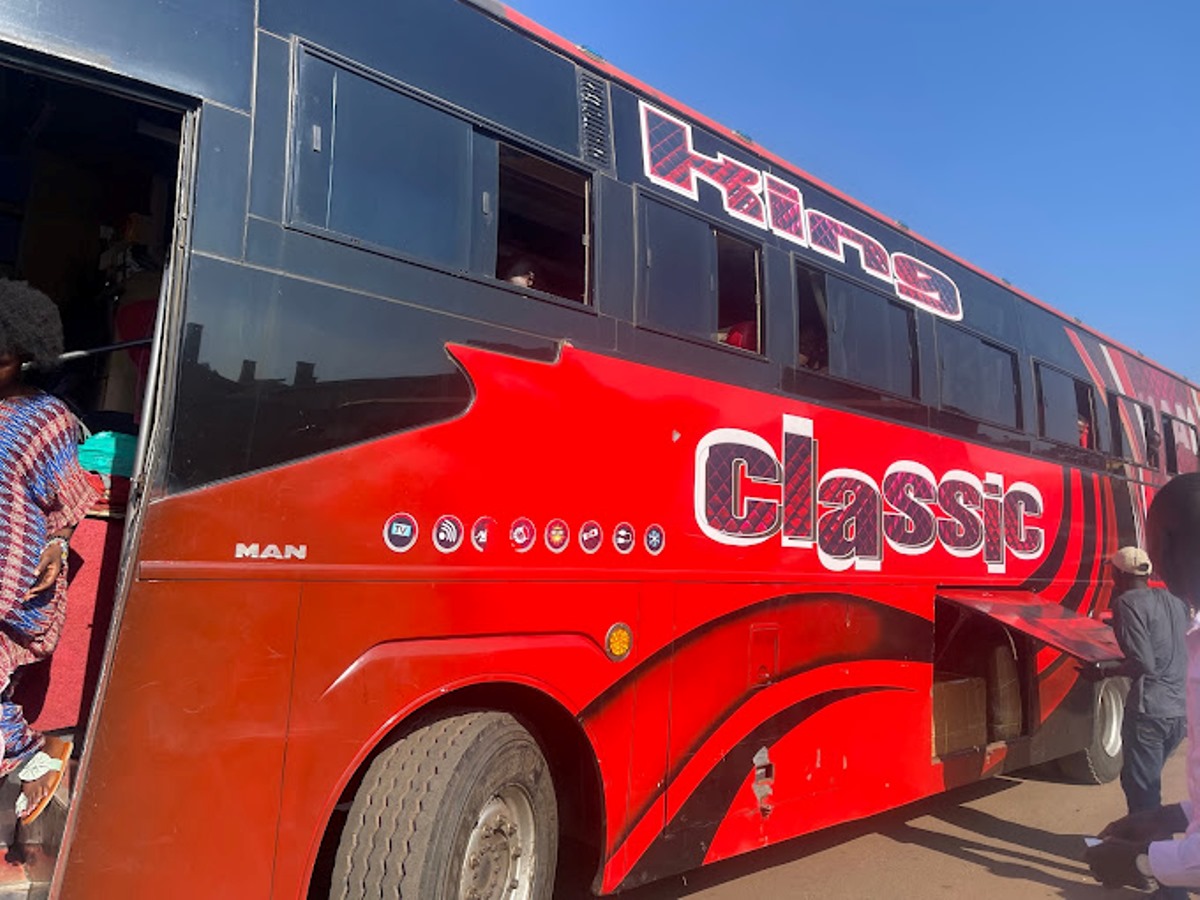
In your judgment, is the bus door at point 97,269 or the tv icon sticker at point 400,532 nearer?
the bus door at point 97,269

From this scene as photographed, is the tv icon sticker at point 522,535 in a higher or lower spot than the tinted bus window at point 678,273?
lower

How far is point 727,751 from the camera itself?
4238 millimetres

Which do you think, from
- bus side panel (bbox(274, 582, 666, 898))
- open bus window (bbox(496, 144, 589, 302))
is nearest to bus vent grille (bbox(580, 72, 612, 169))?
open bus window (bbox(496, 144, 589, 302))

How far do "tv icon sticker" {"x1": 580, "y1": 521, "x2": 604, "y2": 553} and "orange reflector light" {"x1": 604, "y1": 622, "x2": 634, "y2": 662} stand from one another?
0.35 m

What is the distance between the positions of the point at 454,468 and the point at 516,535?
1.23ft

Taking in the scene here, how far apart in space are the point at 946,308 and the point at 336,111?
465 cm

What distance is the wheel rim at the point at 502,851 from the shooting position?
327cm

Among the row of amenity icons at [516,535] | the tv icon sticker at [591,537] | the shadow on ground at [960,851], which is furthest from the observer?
the shadow on ground at [960,851]

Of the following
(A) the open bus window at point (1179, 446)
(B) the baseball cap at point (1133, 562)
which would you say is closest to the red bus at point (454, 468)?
(B) the baseball cap at point (1133, 562)

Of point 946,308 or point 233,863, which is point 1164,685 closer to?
point 946,308

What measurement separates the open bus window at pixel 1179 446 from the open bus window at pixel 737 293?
699 cm

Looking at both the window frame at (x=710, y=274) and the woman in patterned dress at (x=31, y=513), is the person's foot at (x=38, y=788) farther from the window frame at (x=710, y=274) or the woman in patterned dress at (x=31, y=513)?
the window frame at (x=710, y=274)

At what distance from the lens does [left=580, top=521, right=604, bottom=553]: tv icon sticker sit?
12.0ft

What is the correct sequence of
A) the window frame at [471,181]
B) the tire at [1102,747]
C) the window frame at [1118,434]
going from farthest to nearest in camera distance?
the window frame at [1118,434] → the tire at [1102,747] → the window frame at [471,181]
